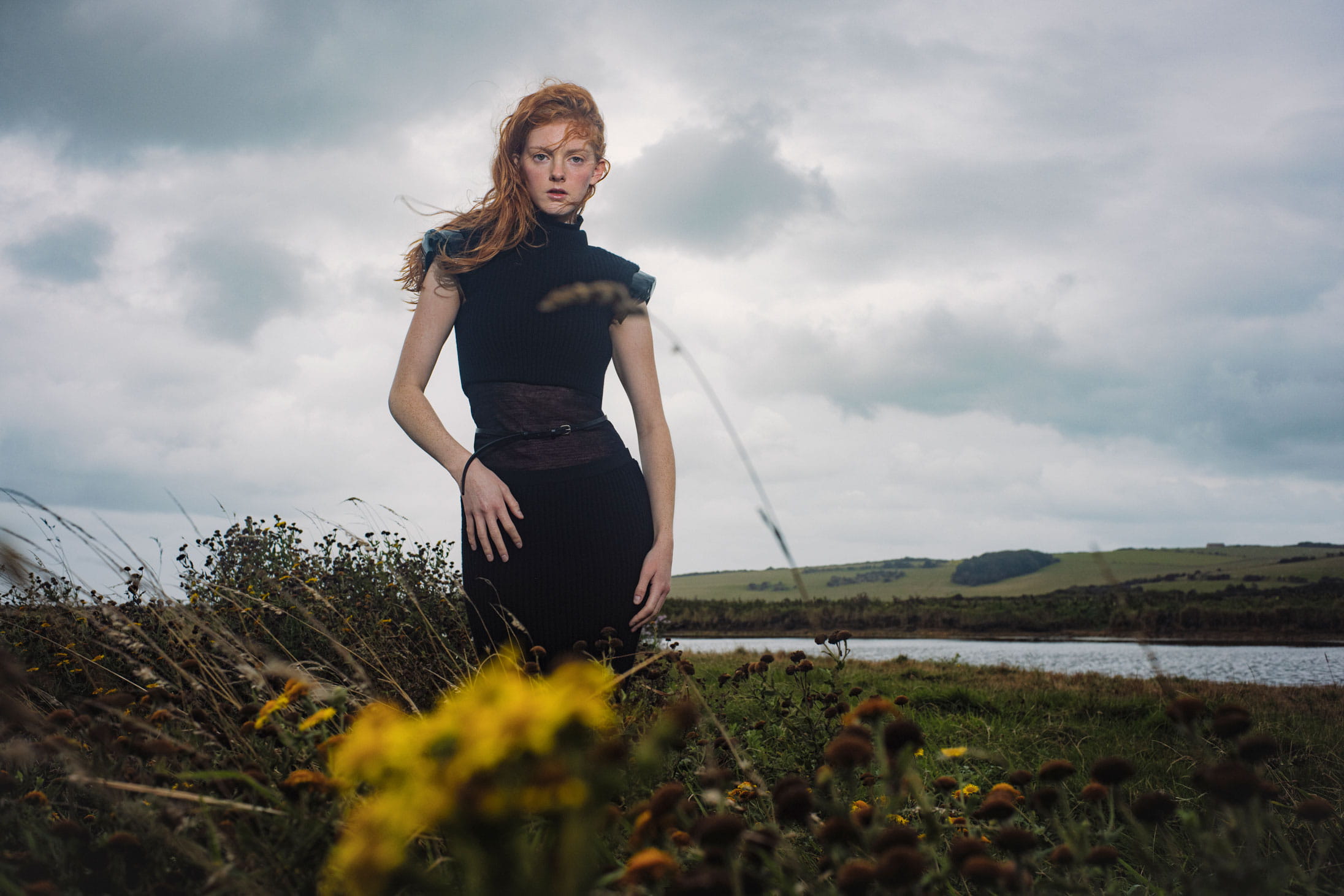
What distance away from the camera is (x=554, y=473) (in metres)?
2.77

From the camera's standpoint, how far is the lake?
11.7 m

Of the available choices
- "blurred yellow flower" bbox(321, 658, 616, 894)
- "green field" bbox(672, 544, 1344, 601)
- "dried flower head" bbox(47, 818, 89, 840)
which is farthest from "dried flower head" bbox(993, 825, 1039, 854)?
"green field" bbox(672, 544, 1344, 601)

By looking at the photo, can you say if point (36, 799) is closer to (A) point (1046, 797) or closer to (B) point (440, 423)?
(B) point (440, 423)

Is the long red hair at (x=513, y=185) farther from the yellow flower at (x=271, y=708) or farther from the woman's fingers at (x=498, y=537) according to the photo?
the yellow flower at (x=271, y=708)

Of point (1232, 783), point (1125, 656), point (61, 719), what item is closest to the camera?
point (1232, 783)

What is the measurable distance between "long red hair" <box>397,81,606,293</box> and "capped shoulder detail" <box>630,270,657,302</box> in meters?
0.37

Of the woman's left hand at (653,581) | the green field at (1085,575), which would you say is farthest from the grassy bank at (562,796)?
the green field at (1085,575)

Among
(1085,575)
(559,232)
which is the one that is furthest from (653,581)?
(1085,575)

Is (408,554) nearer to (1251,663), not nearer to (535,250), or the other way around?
(535,250)

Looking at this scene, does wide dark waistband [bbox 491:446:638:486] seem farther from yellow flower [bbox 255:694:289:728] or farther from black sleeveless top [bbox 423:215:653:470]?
yellow flower [bbox 255:694:289:728]

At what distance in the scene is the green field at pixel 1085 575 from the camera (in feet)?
132

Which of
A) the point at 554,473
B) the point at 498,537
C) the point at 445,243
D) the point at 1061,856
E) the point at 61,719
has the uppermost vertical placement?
the point at 445,243

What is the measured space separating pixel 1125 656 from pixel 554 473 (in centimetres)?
1792

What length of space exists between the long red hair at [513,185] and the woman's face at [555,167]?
2 centimetres
